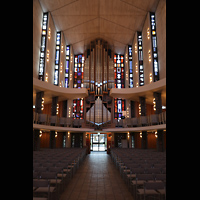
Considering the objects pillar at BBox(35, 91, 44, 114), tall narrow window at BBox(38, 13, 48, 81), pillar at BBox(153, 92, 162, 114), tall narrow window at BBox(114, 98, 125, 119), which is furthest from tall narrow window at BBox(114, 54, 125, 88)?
pillar at BBox(35, 91, 44, 114)

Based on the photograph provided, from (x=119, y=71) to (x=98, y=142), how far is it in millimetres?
13219

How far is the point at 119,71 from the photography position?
3359cm

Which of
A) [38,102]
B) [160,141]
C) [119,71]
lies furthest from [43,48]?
[160,141]

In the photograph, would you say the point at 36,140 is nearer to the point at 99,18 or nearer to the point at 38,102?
the point at 38,102

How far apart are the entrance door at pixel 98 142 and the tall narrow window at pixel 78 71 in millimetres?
9451

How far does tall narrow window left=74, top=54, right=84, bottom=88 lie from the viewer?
3275cm

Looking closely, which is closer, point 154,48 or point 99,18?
point 154,48

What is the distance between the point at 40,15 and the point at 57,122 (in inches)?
500

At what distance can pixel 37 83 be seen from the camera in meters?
17.5

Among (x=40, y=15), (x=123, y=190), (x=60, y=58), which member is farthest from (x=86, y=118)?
(x=123, y=190)

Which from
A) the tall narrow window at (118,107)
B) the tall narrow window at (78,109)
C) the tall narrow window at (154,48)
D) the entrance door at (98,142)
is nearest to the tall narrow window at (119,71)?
the tall narrow window at (118,107)

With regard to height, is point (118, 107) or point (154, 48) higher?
point (154, 48)

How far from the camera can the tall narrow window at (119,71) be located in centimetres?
3291
